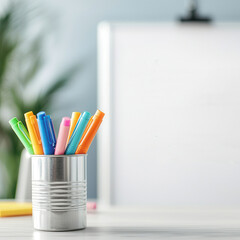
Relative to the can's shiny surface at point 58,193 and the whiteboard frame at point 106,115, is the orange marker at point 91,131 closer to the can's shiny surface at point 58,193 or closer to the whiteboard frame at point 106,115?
the can's shiny surface at point 58,193

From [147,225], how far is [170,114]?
92 cm

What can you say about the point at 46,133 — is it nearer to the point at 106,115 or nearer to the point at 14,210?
the point at 14,210

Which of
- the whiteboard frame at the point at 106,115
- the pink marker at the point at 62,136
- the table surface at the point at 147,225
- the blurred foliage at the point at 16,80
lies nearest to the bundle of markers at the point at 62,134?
the pink marker at the point at 62,136

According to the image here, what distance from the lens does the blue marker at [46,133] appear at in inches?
29.3

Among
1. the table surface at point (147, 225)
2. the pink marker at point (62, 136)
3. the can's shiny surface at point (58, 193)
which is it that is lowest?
the table surface at point (147, 225)

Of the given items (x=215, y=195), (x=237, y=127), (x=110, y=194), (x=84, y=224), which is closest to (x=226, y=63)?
(x=237, y=127)

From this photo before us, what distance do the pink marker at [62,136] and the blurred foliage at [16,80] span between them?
1.13 meters

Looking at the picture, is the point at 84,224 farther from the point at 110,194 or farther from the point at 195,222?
the point at 110,194

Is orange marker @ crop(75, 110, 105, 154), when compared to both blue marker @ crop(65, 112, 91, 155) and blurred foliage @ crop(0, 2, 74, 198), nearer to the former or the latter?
blue marker @ crop(65, 112, 91, 155)

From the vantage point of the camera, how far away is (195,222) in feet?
2.87

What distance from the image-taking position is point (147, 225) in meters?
0.84

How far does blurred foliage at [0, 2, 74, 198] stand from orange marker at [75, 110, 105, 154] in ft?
3.68

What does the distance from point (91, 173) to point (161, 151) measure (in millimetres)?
349

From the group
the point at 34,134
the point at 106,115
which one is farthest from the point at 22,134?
the point at 106,115
